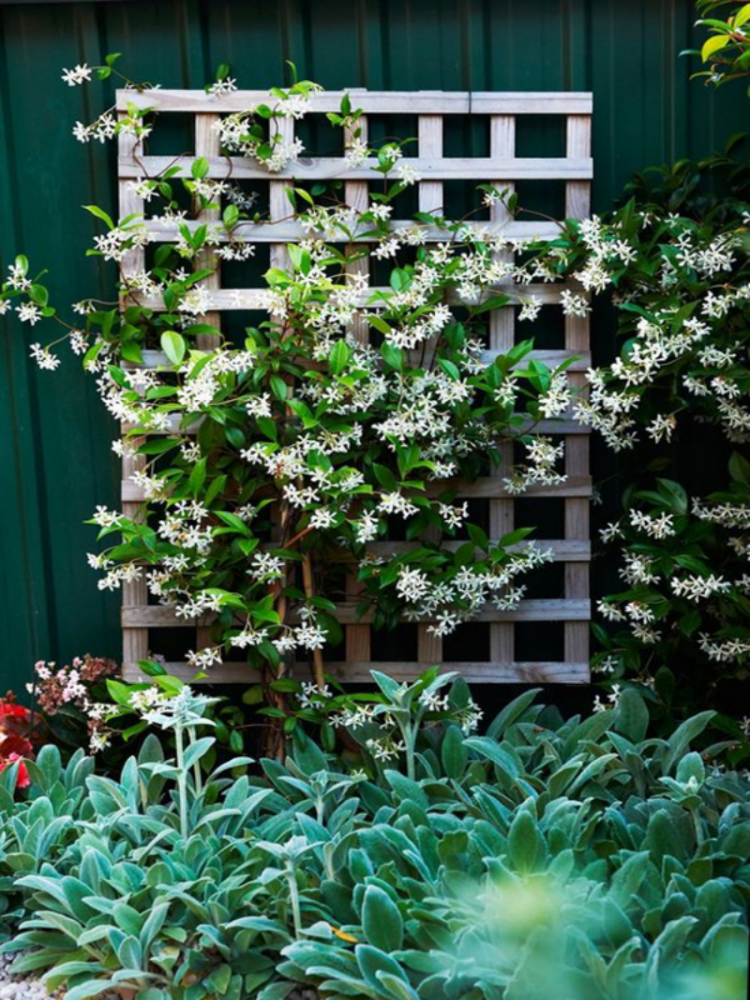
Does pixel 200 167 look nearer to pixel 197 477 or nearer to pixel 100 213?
pixel 100 213

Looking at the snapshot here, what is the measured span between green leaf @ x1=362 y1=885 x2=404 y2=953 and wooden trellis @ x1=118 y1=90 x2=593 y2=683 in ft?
3.30

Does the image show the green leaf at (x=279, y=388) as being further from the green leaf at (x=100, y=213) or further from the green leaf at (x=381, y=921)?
the green leaf at (x=381, y=921)

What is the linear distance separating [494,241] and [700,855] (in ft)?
4.72

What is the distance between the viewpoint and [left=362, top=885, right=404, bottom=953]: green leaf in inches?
64.7

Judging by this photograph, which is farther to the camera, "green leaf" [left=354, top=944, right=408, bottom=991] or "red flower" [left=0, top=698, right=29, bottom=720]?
"red flower" [left=0, top=698, right=29, bottom=720]

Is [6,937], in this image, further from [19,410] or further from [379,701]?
[19,410]

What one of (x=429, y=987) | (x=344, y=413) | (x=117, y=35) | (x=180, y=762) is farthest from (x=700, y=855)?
(x=117, y=35)

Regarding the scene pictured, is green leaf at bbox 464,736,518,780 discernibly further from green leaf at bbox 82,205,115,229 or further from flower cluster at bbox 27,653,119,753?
green leaf at bbox 82,205,115,229

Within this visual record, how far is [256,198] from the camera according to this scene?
2.63m

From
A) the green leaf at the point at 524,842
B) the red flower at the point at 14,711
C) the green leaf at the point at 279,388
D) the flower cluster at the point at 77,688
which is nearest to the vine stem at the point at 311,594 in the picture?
the green leaf at the point at 279,388

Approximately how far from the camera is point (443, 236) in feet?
8.43

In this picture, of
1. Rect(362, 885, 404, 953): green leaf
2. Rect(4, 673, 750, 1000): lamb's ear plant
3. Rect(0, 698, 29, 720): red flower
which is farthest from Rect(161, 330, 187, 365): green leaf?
Rect(362, 885, 404, 953): green leaf

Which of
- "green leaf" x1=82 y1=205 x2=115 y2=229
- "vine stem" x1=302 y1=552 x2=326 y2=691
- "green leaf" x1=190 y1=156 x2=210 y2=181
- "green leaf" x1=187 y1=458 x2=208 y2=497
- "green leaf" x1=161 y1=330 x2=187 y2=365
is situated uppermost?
"green leaf" x1=190 y1=156 x2=210 y2=181

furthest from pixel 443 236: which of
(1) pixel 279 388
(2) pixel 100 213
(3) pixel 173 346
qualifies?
(2) pixel 100 213
